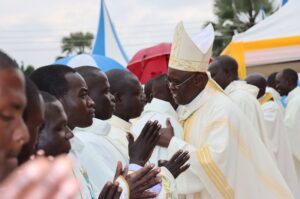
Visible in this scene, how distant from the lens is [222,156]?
149 inches

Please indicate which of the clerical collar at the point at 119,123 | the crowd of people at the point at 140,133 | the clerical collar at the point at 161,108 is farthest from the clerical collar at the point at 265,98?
the clerical collar at the point at 119,123

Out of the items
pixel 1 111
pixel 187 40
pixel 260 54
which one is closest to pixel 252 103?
pixel 187 40

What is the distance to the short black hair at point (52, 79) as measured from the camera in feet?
7.58

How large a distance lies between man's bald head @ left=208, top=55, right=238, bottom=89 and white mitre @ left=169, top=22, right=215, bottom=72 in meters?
1.71

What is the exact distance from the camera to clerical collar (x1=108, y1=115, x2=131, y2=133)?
11.6 feet

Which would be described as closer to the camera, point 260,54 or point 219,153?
point 219,153

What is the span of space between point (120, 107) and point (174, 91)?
1.33ft

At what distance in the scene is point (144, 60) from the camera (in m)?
7.41

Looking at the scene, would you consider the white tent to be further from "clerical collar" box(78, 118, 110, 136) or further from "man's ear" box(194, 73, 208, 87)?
"clerical collar" box(78, 118, 110, 136)

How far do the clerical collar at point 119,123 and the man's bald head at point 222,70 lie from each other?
2.48 m

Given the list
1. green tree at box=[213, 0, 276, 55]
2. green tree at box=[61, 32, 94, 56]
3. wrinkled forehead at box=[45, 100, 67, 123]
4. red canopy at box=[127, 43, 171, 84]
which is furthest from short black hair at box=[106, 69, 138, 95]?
green tree at box=[61, 32, 94, 56]

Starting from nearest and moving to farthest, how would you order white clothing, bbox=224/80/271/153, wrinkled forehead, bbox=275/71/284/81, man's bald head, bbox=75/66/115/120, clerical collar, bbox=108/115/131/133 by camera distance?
1. man's bald head, bbox=75/66/115/120
2. clerical collar, bbox=108/115/131/133
3. white clothing, bbox=224/80/271/153
4. wrinkled forehead, bbox=275/71/284/81

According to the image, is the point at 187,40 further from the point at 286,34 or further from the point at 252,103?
the point at 286,34

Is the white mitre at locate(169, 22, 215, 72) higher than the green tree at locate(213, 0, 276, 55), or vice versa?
the white mitre at locate(169, 22, 215, 72)
